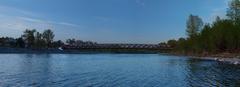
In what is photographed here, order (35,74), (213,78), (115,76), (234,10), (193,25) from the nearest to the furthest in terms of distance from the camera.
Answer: (213,78)
(115,76)
(35,74)
(234,10)
(193,25)

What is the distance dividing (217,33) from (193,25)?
122 feet

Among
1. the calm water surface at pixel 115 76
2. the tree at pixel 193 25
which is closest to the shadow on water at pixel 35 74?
the calm water surface at pixel 115 76

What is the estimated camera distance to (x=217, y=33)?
159 meters

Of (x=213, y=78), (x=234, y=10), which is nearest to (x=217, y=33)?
(x=234, y=10)

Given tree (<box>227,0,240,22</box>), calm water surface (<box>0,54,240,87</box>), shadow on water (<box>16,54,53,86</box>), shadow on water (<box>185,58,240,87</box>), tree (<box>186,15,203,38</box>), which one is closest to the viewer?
shadow on water (<box>16,54,53,86</box>)

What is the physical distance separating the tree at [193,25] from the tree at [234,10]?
4476cm

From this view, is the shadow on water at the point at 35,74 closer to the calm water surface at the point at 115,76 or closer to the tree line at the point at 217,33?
the calm water surface at the point at 115,76

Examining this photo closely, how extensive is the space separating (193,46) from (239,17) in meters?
50.3

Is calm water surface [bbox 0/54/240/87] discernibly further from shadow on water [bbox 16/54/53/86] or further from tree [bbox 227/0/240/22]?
tree [bbox 227/0/240/22]

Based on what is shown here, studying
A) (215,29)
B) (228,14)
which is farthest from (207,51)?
(228,14)

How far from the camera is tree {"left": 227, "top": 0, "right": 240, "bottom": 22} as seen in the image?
147 metres

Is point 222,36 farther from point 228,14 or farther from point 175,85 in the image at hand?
point 175,85

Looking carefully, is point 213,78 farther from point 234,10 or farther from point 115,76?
point 234,10

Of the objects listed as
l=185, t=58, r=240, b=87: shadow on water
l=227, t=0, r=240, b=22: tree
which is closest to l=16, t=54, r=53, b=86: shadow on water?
l=185, t=58, r=240, b=87: shadow on water
